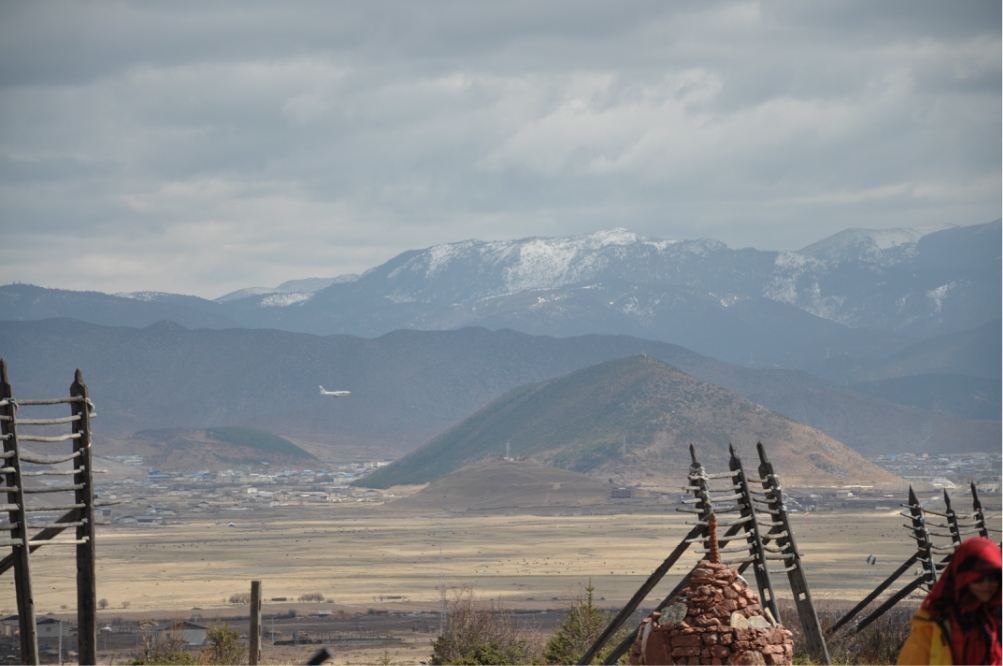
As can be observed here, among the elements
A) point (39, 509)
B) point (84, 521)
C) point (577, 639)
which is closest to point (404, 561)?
point (577, 639)

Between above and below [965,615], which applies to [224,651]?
below

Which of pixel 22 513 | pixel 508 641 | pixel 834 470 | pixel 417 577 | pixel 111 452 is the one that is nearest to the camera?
pixel 22 513

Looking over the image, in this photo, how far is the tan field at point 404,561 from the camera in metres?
51.5

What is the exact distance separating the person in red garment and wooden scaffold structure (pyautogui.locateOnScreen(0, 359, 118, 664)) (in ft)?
21.8

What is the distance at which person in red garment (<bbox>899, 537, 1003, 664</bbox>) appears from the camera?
14.6 feet

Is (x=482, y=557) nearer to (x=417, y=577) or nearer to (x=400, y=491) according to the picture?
(x=417, y=577)

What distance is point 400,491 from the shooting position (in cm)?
13125

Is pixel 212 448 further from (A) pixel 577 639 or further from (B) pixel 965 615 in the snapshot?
(B) pixel 965 615

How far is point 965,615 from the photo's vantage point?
450cm

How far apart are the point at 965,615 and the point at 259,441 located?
6888 inches

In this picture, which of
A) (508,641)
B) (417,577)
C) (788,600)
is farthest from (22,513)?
(417,577)

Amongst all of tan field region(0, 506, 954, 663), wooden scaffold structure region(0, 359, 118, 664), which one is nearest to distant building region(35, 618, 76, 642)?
tan field region(0, 506, 954, 663)

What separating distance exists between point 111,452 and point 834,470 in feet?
334

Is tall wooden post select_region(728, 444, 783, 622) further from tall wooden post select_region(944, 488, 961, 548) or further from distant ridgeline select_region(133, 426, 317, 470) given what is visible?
distant ridgeline select_region(133, 426, 317, 470)
